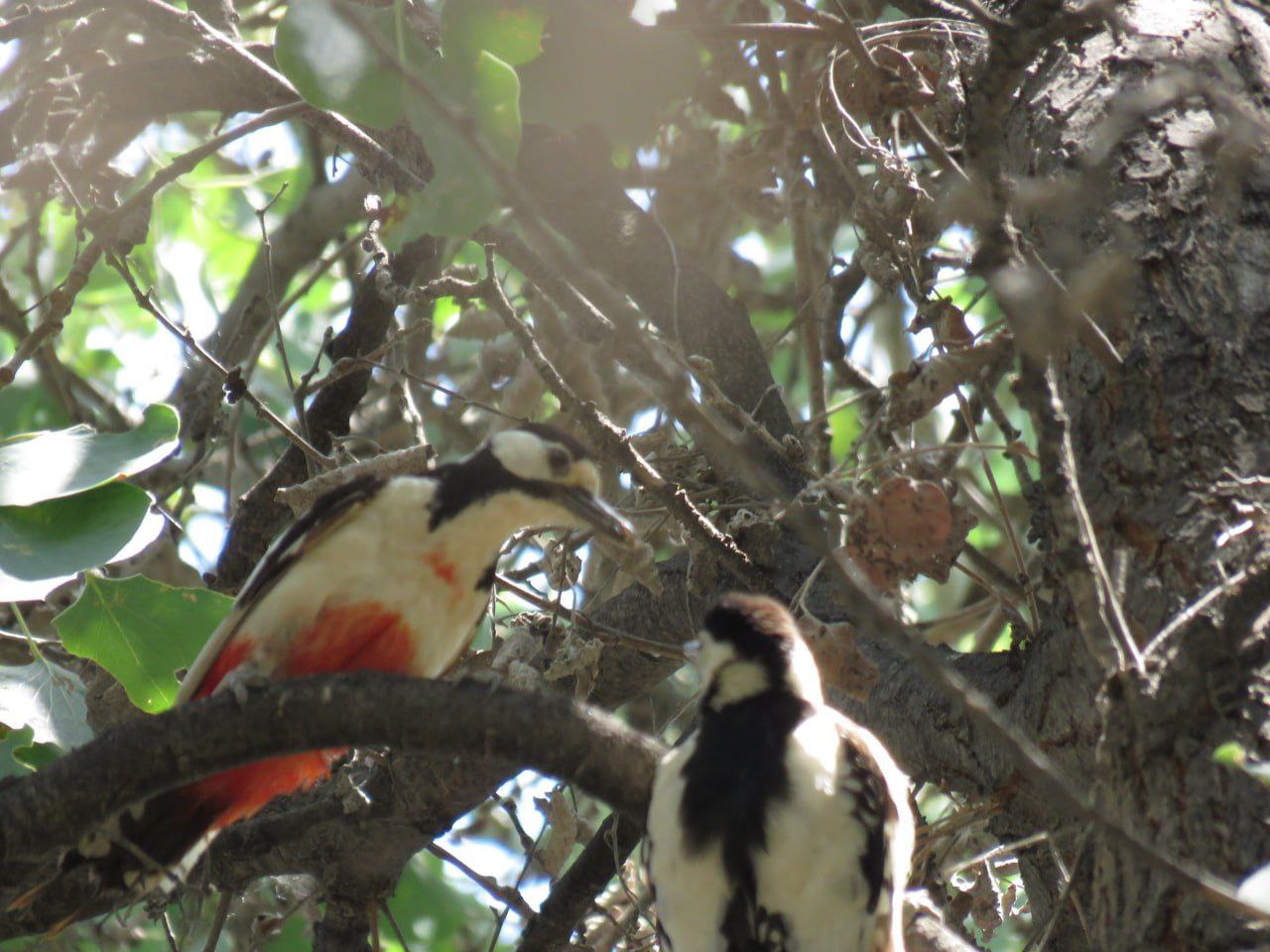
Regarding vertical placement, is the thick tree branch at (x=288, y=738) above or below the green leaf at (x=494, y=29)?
below

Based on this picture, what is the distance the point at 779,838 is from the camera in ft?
8.05

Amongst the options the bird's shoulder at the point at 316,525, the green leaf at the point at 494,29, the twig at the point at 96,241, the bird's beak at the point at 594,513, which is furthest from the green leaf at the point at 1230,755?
the twig at the point at 96,241

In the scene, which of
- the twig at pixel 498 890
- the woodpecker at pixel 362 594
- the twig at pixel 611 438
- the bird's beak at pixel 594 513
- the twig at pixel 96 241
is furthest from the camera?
the twig at pixel 498 890

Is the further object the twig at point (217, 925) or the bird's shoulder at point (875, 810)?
the twig at point (217, 925)

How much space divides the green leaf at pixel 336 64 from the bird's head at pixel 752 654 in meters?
1.24

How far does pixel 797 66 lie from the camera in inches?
166

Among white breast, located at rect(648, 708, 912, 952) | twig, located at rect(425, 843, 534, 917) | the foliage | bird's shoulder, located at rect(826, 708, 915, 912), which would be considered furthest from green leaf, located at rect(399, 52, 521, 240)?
twig, located at rect(425, 843, 534, 917)

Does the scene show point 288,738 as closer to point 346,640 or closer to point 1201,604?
point 346,640

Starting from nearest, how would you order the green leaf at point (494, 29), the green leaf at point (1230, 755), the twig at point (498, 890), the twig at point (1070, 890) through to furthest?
the green leaf at point (1230, 755) < the twig at point (1070, 890) < the green leaf at point (494, 29) < the twig at point (498, 890)

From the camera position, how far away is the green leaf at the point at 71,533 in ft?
9.59

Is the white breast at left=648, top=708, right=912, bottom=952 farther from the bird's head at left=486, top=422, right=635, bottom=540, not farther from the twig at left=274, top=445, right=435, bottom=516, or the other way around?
the twig at left=274, top=445, right=435, bottom=516

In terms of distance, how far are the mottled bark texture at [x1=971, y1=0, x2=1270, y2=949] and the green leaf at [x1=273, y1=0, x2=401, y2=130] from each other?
4.08 feet

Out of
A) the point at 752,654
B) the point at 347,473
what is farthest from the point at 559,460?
the point at 752,654

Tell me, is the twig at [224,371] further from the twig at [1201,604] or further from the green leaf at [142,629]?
the twig at [1201,604]
